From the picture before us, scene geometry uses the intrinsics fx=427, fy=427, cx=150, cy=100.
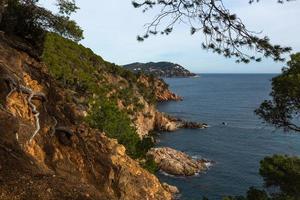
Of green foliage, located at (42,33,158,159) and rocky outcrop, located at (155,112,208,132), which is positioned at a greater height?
green foliage, located at (42,33,158,159)

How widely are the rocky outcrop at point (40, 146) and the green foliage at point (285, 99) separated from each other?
859 centimetres

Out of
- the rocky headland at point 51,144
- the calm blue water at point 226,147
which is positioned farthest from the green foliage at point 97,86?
the calm blue water at point 226,147

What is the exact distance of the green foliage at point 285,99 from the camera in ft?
66.0

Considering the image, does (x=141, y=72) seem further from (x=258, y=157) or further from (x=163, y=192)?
(x=163, y=192)

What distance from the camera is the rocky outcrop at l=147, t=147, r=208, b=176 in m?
55.6

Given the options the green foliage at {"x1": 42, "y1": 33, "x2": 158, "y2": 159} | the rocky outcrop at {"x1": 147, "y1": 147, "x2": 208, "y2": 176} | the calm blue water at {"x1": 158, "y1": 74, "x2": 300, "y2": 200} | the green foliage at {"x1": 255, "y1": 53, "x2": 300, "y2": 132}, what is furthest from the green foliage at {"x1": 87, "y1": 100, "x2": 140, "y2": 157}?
the green foliage at {"x1": 255, "y1": 53, "x2": 300, "y2": 132}

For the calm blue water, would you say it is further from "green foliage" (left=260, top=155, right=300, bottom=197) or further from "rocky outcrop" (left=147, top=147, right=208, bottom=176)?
"green foliage" (left=260, top=155, right=300, bottom=197)

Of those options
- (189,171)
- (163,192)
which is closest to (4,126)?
Result: (163,192)

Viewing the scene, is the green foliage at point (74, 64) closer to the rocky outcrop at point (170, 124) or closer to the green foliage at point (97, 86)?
the green foliage at point (97, 86)

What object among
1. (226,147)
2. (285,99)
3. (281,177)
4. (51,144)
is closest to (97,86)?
(226,147)

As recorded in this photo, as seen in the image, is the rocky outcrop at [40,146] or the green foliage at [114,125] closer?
the rocky outcrop at [40,146]

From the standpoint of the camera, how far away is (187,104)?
135m

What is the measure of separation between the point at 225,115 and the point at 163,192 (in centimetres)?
7575

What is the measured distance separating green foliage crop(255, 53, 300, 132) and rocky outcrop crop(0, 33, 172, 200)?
8.59 m
